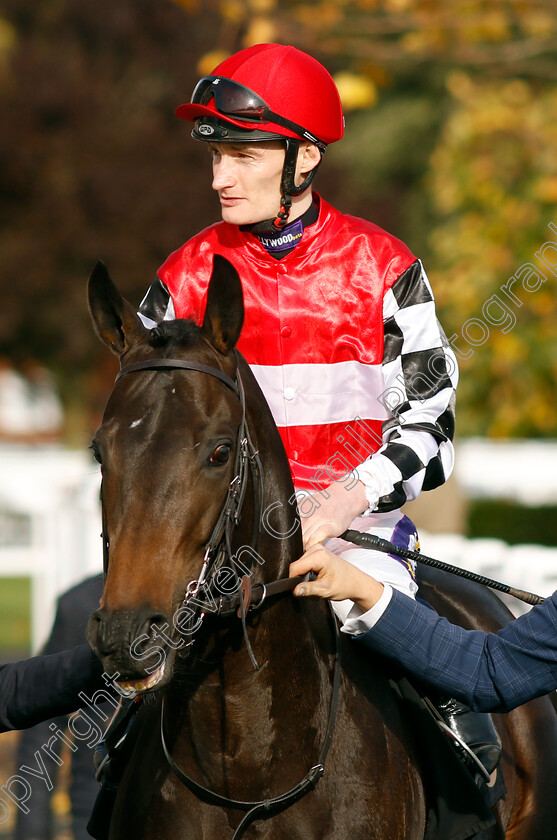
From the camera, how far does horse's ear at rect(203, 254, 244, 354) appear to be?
8.46ft

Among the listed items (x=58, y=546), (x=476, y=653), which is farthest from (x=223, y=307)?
(x=58, y=546)

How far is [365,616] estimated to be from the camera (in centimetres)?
281

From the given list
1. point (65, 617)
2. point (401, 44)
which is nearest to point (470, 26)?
point (401, 44)

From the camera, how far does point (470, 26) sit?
7.73 meters

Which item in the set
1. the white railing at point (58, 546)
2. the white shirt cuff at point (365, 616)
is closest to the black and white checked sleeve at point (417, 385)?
the white shirt cuff at point (365, 616)

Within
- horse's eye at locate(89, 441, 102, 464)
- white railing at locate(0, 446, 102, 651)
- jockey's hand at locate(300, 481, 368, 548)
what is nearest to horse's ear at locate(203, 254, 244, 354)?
horse's eye at locate(89, 441, 102, 464)

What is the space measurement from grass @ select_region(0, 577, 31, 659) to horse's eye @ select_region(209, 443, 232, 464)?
24.6 feet

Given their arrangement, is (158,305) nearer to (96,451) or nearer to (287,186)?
(287,186)

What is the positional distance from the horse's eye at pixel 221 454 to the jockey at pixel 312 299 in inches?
24.5

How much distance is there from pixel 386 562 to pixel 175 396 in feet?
3.18

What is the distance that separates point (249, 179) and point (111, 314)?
0.70 m

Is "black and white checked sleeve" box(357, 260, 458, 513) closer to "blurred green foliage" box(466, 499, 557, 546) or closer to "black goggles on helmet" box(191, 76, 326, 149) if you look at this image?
"black goggles on helmet" box(191, 76, 326, 149)

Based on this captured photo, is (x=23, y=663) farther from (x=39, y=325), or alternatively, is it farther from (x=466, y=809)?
(x=39, y=325)

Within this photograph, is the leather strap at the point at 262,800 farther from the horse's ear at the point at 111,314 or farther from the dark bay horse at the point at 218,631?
the horse's ear at the point at 111,314
